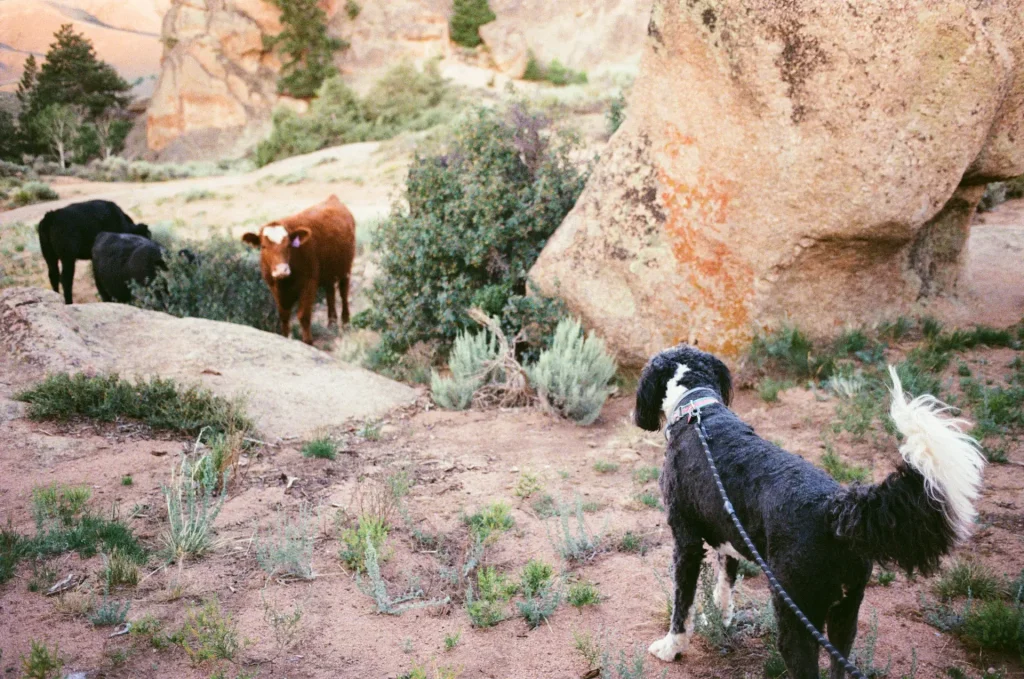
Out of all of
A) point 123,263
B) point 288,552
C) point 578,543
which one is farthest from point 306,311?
point 578,543

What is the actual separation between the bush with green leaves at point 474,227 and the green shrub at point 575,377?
954 mm

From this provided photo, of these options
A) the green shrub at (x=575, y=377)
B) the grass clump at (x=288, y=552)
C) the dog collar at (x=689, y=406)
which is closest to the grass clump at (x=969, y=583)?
the dog collar at (x=689, y=406)

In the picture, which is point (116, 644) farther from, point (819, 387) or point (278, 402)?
point (819, 387)

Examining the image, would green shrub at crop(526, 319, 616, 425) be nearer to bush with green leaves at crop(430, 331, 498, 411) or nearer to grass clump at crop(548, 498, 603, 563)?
bush with green leaves at crop(430, 331, 498, 411)

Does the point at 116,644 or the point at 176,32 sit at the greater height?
→ the point at 176,32

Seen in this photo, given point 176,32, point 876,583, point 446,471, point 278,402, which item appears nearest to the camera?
point 876,583

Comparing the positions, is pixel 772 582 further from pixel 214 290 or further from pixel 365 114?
pixel 365 114

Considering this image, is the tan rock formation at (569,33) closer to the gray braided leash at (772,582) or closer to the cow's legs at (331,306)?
the cow's legs at (331,306)

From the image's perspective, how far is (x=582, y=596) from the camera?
148 inches

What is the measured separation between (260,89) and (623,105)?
95.6 ft

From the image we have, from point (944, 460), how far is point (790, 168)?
15.4 feet

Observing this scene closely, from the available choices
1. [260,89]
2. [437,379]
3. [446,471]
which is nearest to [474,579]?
[446,471]

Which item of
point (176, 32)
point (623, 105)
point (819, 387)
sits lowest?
point (819, 387)

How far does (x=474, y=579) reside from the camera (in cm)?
407
